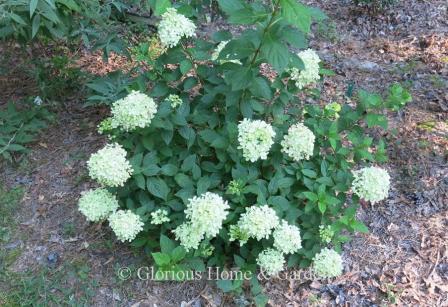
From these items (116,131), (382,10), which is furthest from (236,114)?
(382,10)

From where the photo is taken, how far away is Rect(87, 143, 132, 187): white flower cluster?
2377mm

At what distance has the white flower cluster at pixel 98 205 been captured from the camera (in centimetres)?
262

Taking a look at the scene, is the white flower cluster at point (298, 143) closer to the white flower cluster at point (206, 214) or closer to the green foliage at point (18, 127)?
the white flower cluster at point (206, 214)

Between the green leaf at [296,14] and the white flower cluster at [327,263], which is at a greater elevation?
the green leaf at [296,14]

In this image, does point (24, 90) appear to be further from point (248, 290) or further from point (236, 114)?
point (248, 290)

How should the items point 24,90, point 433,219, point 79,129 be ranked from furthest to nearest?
point 24,90, point 79,129, point 433,219

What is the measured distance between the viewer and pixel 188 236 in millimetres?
2488

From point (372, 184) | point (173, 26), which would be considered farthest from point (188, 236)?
point (173, 26)

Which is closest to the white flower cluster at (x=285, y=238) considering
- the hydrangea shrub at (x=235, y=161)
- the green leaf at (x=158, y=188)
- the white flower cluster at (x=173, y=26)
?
the hydrangea shrub at (x=235, y=161)

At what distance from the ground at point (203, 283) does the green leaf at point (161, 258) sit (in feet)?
1.25

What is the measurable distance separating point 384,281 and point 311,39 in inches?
119

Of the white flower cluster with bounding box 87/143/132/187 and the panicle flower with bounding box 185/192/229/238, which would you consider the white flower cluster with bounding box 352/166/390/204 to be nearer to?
the panicle flower with bounding box 185/192/229/238

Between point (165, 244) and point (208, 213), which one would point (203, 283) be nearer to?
point (165, 244)

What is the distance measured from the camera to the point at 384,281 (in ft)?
9.89
